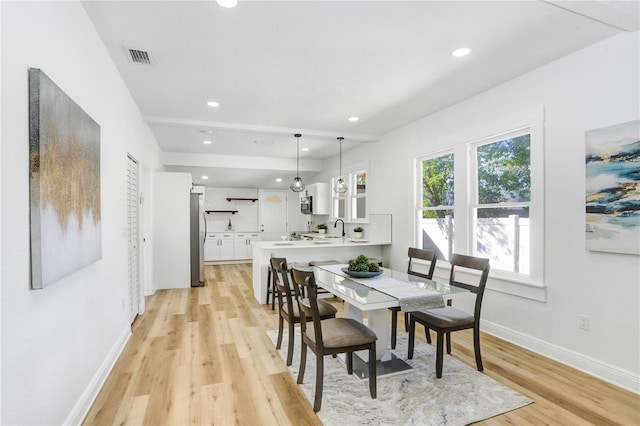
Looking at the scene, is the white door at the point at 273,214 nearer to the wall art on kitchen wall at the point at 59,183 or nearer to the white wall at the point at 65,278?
the white wall at the point at 65,278

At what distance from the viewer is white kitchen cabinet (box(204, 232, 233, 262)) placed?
8.80m

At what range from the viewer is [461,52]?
2650 millimetres

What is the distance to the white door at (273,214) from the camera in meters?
9.68

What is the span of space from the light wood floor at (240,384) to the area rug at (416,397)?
0.11 metres

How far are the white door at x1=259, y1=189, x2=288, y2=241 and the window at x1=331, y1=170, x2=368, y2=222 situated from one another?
333cm

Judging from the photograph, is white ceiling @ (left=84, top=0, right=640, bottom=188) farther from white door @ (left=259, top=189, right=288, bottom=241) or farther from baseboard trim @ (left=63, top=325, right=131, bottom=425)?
white door @ (left=259, top=189, right=288, bottom=241)

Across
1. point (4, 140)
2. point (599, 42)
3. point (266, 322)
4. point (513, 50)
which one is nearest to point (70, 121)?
point (4, 140)

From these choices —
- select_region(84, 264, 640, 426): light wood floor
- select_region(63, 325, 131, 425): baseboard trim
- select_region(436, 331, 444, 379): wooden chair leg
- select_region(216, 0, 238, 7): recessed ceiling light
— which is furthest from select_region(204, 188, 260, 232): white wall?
select_region(216, 0, 238, 7): recessed ceiling light

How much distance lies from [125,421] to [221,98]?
307 cm

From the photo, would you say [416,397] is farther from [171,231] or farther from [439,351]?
[171,231]

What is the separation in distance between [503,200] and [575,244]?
826mm

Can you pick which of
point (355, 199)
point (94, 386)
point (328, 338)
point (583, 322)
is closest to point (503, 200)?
point (583, 322)

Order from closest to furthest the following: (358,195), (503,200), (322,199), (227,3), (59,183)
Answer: (59,183) → (227,3) → (503,200) → (358,195) → (322,199)

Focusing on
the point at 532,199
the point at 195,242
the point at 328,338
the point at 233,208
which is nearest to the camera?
the point at 328,338
